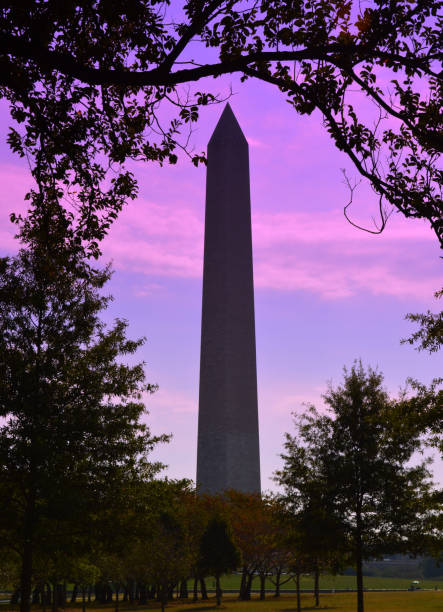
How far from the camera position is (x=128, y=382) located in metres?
19.8

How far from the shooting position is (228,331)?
214 feet

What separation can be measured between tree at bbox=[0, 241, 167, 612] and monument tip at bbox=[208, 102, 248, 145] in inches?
1941

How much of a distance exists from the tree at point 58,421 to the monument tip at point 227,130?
49.3 m

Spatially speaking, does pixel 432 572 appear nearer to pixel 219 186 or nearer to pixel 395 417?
pixel 219 186

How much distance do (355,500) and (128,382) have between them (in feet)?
35.3

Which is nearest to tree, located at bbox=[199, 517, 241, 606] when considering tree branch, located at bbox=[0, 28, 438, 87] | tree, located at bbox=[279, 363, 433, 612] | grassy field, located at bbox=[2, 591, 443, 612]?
grassy field, located at bbox=[2, 591, 443, 612]

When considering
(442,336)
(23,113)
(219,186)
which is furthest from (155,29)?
(219,186)

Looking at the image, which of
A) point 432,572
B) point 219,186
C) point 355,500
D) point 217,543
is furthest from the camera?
point 432,572

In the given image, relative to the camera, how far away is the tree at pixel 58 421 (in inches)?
704

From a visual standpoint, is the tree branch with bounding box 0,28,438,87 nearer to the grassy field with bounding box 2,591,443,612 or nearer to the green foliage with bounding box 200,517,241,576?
the grassy field with bounding box 2,591,443,612

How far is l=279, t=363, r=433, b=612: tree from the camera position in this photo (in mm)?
25797

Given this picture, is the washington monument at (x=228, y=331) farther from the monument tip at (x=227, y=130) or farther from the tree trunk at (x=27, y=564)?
the tree trunk at (x=27, y=564)

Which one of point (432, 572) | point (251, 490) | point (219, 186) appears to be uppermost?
point (219, 186)

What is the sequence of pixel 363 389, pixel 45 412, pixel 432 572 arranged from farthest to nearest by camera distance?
pixel 432 572
pixel 363 389
pixel 45 412
